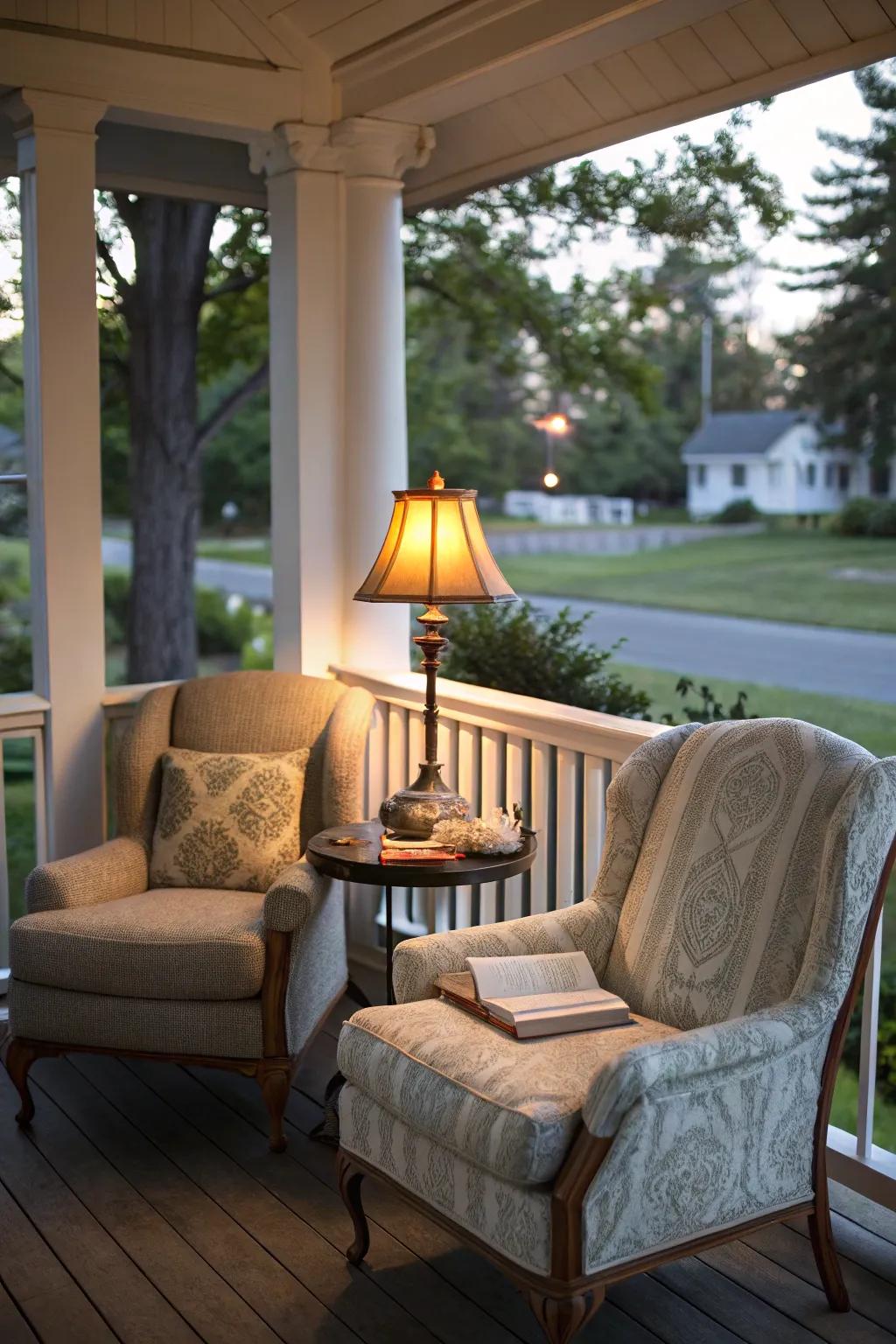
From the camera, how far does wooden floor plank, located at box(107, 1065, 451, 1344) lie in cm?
251

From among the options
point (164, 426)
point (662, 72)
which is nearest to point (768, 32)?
point (662, 72)

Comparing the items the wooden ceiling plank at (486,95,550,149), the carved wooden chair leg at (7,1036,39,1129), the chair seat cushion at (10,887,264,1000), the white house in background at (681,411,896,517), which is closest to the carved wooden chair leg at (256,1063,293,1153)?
the chair seat cushion at (10,887,264,1000)

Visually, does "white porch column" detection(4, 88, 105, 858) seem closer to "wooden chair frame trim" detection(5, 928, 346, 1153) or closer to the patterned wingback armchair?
"wooden chair frame trim" detection(5, 928, 346, 1153)

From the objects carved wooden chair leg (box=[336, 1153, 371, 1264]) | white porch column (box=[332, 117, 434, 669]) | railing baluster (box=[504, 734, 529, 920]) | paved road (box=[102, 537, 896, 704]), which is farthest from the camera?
paved road (box=[102, 537, 896, 704])

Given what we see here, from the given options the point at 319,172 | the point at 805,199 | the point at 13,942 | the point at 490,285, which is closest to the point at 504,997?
the point at 13,942

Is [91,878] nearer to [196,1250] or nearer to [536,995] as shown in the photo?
[196,1250]

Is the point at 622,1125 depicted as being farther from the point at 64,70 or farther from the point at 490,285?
the point at 490,285

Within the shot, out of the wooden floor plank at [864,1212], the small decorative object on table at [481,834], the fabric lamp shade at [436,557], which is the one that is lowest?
the wooden floor plank at [864,1212]

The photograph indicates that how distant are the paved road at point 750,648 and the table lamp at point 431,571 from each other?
4357 mm

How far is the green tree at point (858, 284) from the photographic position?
243 inches

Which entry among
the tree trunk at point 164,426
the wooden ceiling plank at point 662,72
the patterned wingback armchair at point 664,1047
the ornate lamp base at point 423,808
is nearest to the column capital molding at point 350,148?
the wooden ceiling plank at point 662,72

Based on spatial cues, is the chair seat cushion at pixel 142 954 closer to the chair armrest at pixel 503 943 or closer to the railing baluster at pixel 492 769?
the chair armrest at pixel 503 943

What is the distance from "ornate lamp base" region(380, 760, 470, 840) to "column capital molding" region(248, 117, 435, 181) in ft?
6.45

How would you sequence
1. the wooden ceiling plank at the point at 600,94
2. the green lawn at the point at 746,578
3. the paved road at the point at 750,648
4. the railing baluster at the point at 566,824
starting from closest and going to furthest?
the railing baluster at the point at 566,824
the wooden ceiling plank at the point at 600,94
the paved road at the point at 750,648
the green lawn at the point at 746,578
